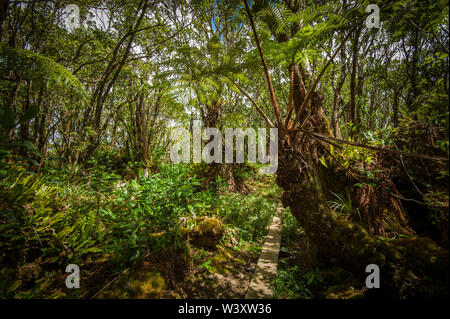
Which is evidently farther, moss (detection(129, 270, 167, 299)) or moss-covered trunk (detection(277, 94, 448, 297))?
moss (detection(129, 270, 167, 299))

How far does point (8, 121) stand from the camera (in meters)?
1.29

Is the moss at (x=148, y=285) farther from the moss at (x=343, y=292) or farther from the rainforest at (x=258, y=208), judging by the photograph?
the moss at (x=343, y=292)

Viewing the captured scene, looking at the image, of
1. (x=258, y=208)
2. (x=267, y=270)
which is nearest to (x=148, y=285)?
(x=267, y=270)

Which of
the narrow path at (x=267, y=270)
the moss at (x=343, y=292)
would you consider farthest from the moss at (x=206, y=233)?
the moss at (x=343, y=292)

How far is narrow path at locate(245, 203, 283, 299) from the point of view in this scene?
1.68 meters

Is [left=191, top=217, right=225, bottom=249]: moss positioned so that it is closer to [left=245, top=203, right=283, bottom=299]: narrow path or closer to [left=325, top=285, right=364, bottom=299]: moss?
[left=245, top=203, right=283, bottom=299]: narrow path

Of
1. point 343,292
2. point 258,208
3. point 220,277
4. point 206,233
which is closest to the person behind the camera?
point 343,292

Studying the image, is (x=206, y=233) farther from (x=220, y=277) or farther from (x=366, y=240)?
(x=366, y=240)

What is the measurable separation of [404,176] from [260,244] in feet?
6.96

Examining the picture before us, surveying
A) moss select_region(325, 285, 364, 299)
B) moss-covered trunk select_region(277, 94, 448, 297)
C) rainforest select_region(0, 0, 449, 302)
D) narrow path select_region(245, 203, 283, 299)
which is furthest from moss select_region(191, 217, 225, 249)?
moss select_region(325, 285, 364, 299)

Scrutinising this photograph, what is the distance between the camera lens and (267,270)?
6.53 ft

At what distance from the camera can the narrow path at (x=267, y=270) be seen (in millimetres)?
1678

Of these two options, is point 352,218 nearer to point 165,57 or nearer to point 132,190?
point 132,190

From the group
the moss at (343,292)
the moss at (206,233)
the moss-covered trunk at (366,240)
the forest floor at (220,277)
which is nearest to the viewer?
the moss-covered trunk at (366,240)
